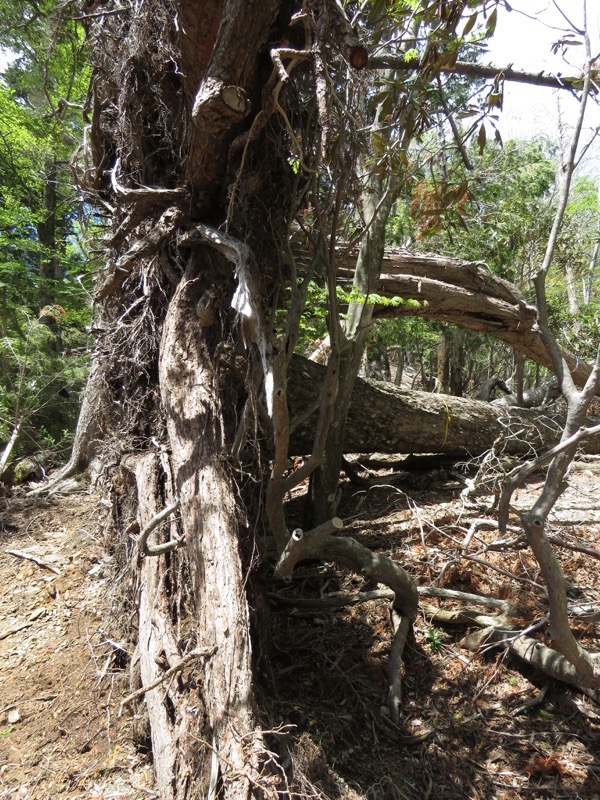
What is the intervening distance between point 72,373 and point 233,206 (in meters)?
5.70

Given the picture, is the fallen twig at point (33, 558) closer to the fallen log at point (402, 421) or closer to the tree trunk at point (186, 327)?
the tree trunk at point (186, 327)

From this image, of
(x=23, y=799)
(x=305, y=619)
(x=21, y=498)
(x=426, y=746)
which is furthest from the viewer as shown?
(x=21, y=498)

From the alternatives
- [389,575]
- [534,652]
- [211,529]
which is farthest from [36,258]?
[534,652]

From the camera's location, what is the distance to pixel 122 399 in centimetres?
346

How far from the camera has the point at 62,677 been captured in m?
2.99

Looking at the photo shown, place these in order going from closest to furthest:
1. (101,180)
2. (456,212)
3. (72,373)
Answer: (456,212), (101,180), (72,373)

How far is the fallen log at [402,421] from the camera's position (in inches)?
180

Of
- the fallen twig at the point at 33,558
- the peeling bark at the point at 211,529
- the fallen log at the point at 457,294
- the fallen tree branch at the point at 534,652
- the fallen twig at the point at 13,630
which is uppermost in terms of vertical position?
the fallen log at the point at 457,294

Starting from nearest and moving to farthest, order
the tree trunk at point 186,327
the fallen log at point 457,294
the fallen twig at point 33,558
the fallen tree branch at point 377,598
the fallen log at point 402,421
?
the tree trunk at point 186,327, the fallen tree branch at point 377,598, the fallen twig at point 33,558, the fallen log at point 402,421, the fallen log at point 457,294

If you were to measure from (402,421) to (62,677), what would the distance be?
380 cm

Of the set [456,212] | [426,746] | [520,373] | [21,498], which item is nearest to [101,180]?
[456,212]

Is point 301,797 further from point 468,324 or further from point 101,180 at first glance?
point 468,324

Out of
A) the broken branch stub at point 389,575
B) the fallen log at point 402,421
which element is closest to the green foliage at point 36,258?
the fallen log at point 402,421

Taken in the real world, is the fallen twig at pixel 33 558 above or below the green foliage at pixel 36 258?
below
